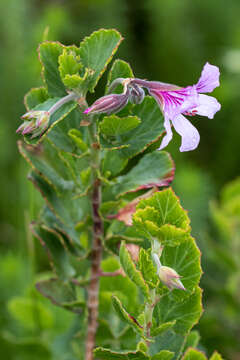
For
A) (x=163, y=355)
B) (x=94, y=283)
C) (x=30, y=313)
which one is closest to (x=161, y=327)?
(x=163, y=355)

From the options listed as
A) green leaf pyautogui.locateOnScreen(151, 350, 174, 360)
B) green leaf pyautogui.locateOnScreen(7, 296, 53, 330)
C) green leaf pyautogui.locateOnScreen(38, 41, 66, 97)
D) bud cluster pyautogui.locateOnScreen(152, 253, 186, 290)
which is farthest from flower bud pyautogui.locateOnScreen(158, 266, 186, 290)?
green leaf pyautogui.locateOnScreen(7, 296, 53, 330)

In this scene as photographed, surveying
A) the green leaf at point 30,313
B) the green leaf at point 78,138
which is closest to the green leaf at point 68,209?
the green leaf at point 78,138

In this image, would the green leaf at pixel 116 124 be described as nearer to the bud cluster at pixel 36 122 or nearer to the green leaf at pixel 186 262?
the bud cluster at pixel 36 122

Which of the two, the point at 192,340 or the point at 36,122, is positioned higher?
the point at 36,122

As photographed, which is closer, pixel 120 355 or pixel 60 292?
pixel 120 355

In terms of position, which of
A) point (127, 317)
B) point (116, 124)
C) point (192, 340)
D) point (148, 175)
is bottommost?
point (192, 340)

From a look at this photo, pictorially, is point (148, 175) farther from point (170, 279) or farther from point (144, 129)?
point (170, 279)

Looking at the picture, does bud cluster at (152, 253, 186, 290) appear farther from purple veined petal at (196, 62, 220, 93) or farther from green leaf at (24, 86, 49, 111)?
green leaf at (24, 86, 49, 111)

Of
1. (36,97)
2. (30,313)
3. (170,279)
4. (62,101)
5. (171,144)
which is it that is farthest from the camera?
(171,144)
